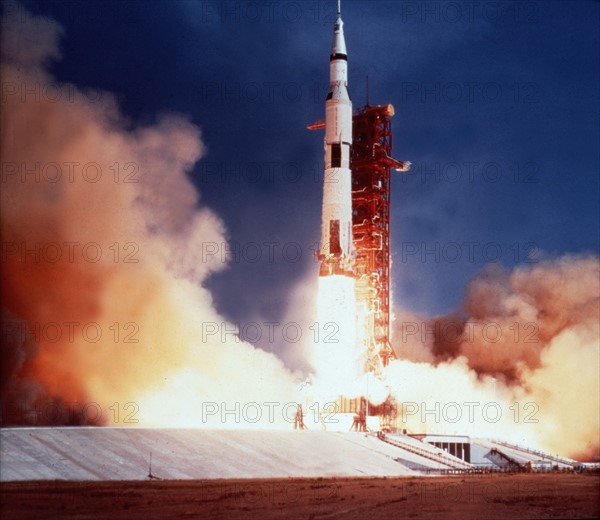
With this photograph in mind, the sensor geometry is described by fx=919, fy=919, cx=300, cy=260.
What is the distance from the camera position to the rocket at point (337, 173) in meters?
64.6

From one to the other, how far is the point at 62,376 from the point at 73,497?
1980 centimetres

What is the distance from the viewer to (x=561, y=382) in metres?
76.9

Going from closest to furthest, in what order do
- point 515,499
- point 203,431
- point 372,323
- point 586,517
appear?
point 586,517 → point 515,499 → point 203,431 → point 372,323

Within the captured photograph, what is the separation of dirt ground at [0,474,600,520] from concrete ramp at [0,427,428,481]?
1.63 meters

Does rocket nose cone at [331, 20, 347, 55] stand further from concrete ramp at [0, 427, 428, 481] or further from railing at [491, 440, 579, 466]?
railing at [491, 440, 579, 466]

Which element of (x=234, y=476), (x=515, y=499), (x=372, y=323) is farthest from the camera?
(x=372, y=323)

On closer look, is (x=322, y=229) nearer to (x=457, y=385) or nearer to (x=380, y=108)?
(x=380, y=108)

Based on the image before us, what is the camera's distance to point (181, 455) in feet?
138

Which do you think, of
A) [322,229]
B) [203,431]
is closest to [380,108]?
[322,229]

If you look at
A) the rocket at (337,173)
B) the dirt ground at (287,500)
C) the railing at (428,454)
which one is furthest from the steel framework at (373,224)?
the dirt ground at (287,500)

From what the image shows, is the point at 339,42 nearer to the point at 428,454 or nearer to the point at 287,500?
the point at 428,454

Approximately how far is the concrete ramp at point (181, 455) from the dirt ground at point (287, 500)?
5.36 feet

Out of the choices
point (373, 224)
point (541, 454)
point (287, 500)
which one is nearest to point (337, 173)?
point (373, 224)

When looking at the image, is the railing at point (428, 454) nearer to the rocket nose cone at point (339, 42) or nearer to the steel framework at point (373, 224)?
the steel framework at point (373, 224)
